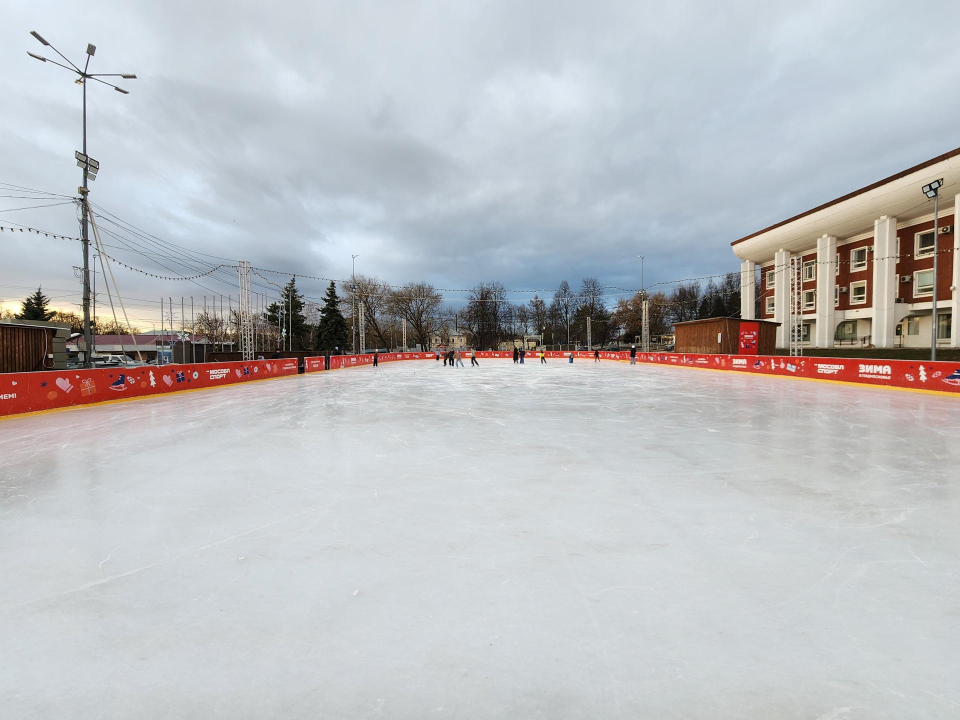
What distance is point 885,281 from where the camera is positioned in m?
31.0

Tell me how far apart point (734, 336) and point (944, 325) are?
44.7 ft

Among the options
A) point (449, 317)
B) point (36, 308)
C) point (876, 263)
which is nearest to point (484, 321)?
point (449, 317)

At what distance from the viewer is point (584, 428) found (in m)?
8.62

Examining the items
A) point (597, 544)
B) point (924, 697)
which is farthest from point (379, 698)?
point (924, 697)

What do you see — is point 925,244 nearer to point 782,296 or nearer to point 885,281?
point 885,281

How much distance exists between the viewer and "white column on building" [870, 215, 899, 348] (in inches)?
1217

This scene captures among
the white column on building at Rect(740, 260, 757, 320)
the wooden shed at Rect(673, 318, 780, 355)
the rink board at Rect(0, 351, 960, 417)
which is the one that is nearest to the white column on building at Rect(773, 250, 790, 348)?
the white column on building at Rect(740, 260, 757, 320)

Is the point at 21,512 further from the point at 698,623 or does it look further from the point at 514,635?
the point at 698,623

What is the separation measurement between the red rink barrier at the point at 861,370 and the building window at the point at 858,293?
18041 millimetres

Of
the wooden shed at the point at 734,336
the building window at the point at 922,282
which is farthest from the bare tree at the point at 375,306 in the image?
the building window at the point at 922,282

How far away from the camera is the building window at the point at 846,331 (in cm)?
3566

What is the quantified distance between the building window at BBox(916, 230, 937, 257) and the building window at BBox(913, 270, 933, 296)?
1239mm

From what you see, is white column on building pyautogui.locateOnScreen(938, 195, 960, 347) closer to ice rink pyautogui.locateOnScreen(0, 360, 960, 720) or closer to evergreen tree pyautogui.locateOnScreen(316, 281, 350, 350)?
ice rink pyautogui.locateOnScreen(0, 360, 960, 720)

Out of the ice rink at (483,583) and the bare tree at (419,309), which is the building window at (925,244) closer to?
the ice rink at (483,583)
